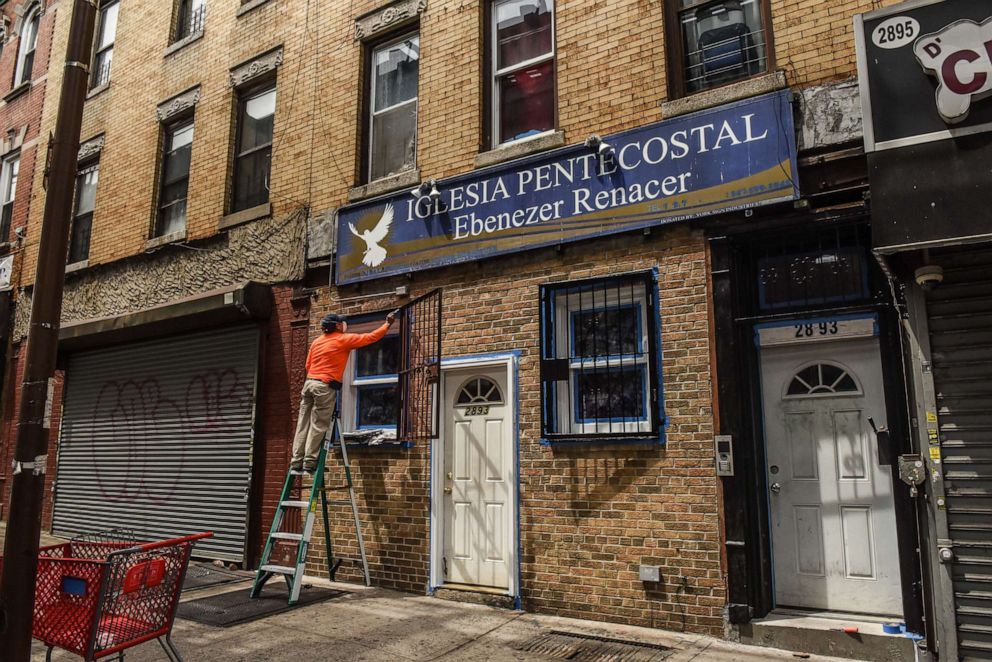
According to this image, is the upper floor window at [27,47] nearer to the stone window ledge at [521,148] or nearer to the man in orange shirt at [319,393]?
the man in orange shirt at [319,393]

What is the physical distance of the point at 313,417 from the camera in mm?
7855

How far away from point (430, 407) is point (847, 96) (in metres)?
4.78

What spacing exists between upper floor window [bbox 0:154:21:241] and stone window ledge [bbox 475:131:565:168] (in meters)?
11.9

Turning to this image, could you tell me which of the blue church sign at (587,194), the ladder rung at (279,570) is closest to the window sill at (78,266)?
the blue church sign at (587,194)

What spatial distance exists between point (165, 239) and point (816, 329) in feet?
30.6

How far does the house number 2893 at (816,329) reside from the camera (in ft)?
20.4

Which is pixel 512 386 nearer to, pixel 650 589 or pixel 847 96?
pixel 650 589

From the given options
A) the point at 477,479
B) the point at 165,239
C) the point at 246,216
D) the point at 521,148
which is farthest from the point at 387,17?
the point at 477,479

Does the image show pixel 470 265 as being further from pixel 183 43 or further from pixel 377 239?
pixel 183 43

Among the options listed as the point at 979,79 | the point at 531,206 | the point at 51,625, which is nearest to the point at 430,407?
the point at 531,206

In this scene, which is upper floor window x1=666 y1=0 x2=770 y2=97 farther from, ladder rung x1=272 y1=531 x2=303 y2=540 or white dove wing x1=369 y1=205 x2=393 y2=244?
ladder rung x1=272 y1=531 x2=303 y2=540

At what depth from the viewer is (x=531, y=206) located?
752cm

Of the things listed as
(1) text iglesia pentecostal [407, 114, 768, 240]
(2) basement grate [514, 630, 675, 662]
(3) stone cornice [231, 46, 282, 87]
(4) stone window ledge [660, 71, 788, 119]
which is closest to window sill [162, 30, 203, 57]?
(3) stone cornice [231, 46, 282, 87]

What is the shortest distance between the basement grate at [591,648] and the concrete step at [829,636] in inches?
30.5
